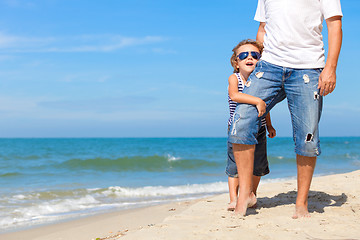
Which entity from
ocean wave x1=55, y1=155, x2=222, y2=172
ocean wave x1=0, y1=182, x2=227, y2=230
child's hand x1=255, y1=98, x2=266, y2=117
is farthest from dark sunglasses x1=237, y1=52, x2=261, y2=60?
ocean wave x1=55, y1=155, x2=222, y2=172

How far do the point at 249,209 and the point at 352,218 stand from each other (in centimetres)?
83

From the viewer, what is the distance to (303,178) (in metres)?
3.07

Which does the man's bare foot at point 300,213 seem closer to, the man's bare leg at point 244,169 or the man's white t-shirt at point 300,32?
the man's bare leg at point 244,169

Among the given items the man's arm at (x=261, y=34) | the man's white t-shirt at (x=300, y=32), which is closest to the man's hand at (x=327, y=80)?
the man's white t-shirt at (x=300, y=32)

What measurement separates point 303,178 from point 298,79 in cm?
77

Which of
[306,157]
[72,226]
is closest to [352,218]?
[306,157]

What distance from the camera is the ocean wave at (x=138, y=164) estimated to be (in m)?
14.2

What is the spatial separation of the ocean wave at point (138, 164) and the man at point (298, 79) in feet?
35.0

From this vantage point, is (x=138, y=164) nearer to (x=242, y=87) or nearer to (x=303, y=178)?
(x=242, y=87)

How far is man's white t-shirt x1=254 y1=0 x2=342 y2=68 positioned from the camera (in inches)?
117

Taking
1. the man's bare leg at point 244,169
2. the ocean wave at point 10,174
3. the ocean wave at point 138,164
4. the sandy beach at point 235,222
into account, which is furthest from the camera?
the ocean wave at point 138,164

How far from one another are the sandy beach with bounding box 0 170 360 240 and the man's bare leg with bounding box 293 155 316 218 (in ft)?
0.30

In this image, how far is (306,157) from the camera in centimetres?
303

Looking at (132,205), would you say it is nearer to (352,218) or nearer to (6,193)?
(6,193)
